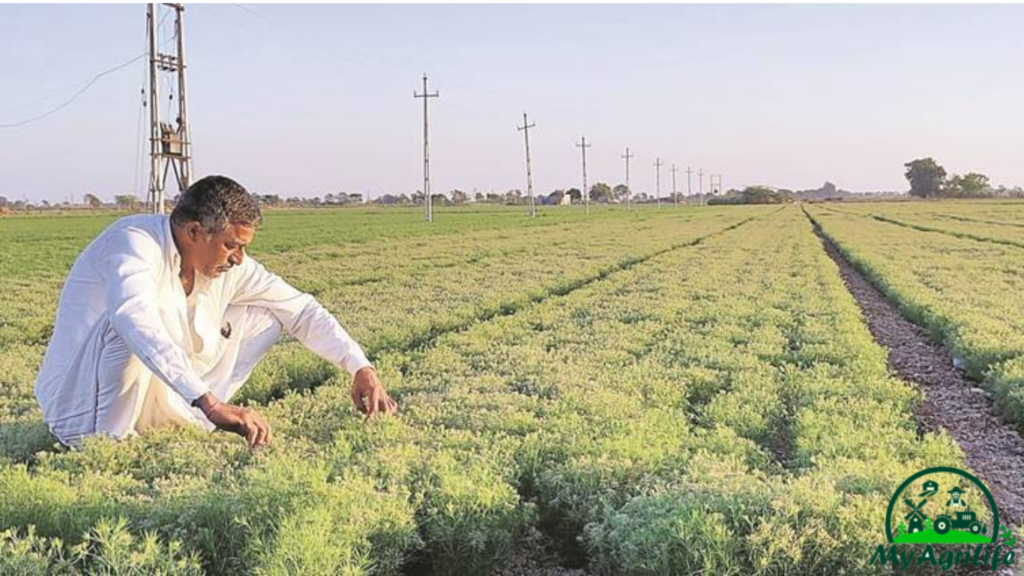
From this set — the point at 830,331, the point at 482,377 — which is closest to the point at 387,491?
the point at 482,377

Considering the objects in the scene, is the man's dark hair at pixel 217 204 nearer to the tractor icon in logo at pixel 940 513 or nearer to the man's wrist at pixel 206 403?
the man's wrist at pixel 206 403

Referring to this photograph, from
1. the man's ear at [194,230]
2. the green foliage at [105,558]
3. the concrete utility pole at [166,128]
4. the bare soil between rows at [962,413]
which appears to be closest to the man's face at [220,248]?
the man's ear at [194,230]

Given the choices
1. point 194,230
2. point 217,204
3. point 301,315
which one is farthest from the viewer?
point 301,315

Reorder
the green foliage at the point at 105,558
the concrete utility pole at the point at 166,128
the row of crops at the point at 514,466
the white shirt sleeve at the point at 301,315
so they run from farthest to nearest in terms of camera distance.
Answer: the concrete utility pole at the point at 166,128, the white shirt sleeve at the point at 301,315, the row of crops at the point at 514,466, the green foliage at the point at 105,558

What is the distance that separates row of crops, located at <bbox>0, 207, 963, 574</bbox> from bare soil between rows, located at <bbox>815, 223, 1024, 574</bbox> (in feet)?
1.63

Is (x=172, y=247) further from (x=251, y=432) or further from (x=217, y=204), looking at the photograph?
(x=251, y=432)

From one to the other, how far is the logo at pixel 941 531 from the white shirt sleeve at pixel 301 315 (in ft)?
11.9

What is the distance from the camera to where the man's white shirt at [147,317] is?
479 centimetres

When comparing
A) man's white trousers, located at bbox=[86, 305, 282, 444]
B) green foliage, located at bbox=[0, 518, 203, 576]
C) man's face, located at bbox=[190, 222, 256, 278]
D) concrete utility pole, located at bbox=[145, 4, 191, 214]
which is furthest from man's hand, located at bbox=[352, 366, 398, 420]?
concrete utility pole, located at bbox=[145, 4, 191, 214]

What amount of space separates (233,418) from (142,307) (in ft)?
3.04

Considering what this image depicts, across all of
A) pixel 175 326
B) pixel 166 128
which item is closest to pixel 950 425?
pixel 175 326

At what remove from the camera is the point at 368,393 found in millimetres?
6047

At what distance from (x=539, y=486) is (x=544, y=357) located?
13.6 feet

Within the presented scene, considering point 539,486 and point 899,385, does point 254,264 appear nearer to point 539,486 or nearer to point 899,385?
point 539,486
